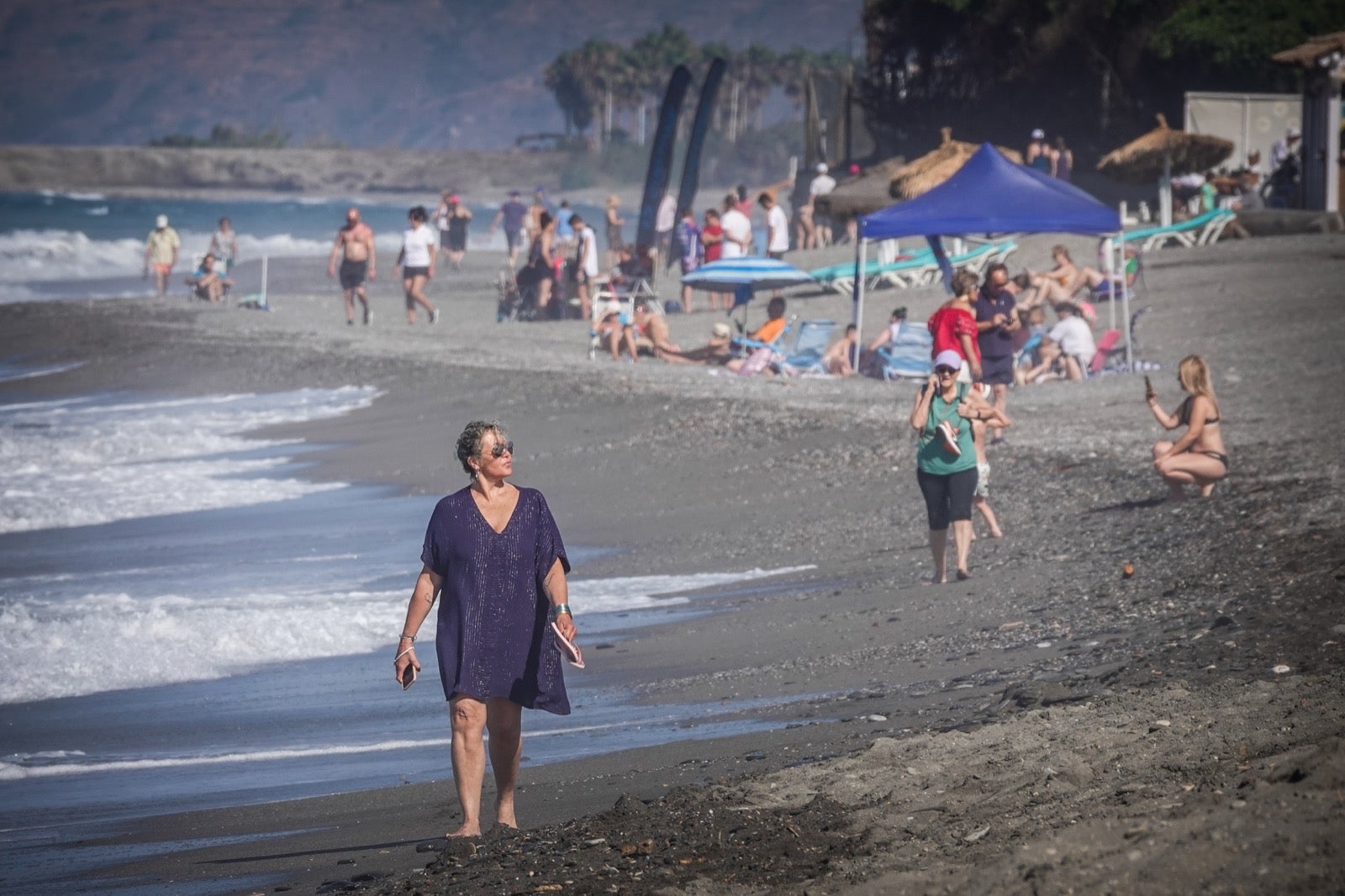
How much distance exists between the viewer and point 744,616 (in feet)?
28.5

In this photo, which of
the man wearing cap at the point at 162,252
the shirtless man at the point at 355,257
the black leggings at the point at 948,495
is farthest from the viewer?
the man wearing cap at the point at 162,252

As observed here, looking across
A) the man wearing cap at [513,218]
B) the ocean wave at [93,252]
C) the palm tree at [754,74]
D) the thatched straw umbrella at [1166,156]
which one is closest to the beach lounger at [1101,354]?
the thatched straw umbrella at [1166,156]

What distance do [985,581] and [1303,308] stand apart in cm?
1068

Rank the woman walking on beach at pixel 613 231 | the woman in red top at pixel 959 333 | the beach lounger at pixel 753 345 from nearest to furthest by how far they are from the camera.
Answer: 1. the woman in red top at pixel 959 333
2. the beach lounger at pixel 753 345
3. the woman walking on beach at pixel 613 231

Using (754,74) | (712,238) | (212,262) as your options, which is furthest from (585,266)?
(754,74)

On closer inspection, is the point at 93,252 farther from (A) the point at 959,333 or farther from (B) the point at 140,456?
(A) the point at 959,333

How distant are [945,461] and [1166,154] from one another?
17.8m

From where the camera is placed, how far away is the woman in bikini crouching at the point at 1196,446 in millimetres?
10109

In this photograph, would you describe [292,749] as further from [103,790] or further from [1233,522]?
[1233,522]

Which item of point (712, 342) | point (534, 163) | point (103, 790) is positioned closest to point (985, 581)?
point (103, 790)

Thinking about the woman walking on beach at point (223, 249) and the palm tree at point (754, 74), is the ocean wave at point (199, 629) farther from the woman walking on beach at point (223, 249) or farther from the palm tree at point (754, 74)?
the palm tree at point (754, 74)

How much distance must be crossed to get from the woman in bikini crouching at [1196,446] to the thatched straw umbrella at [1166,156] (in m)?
15.2

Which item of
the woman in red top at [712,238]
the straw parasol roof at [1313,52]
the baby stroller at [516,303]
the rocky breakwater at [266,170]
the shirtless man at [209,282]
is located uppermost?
the rocky breakwater at [266,170]

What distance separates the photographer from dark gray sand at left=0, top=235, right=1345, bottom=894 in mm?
4656
